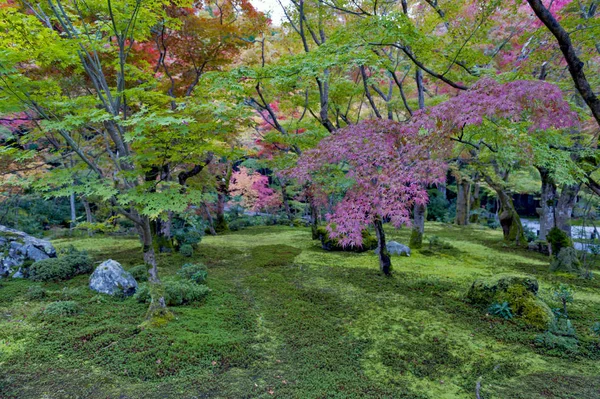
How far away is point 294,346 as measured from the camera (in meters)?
4.23

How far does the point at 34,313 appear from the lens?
4.75m

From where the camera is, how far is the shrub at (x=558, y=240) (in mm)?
8508

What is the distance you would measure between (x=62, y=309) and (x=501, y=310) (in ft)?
22.6

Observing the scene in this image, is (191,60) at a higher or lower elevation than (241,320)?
higher

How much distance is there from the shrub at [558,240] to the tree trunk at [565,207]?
14.3 inches

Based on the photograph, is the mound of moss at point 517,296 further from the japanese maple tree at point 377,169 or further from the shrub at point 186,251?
the shrub at point 186,251

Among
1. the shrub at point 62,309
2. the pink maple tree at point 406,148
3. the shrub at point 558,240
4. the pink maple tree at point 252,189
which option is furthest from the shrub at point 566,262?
the pink maple tree at point 252,189

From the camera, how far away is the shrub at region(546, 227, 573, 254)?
8.51 meters

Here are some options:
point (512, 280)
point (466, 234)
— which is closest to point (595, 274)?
point (512, 280)

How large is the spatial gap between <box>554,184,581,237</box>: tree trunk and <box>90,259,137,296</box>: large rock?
10920 millimetres

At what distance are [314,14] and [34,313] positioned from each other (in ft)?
27.6

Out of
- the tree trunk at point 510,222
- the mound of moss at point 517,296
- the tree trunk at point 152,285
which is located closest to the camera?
the tree trunk at point 152,285

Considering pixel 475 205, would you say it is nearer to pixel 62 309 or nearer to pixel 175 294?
pixel 175 294

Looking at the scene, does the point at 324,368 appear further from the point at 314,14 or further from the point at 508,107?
the point at 314,14
